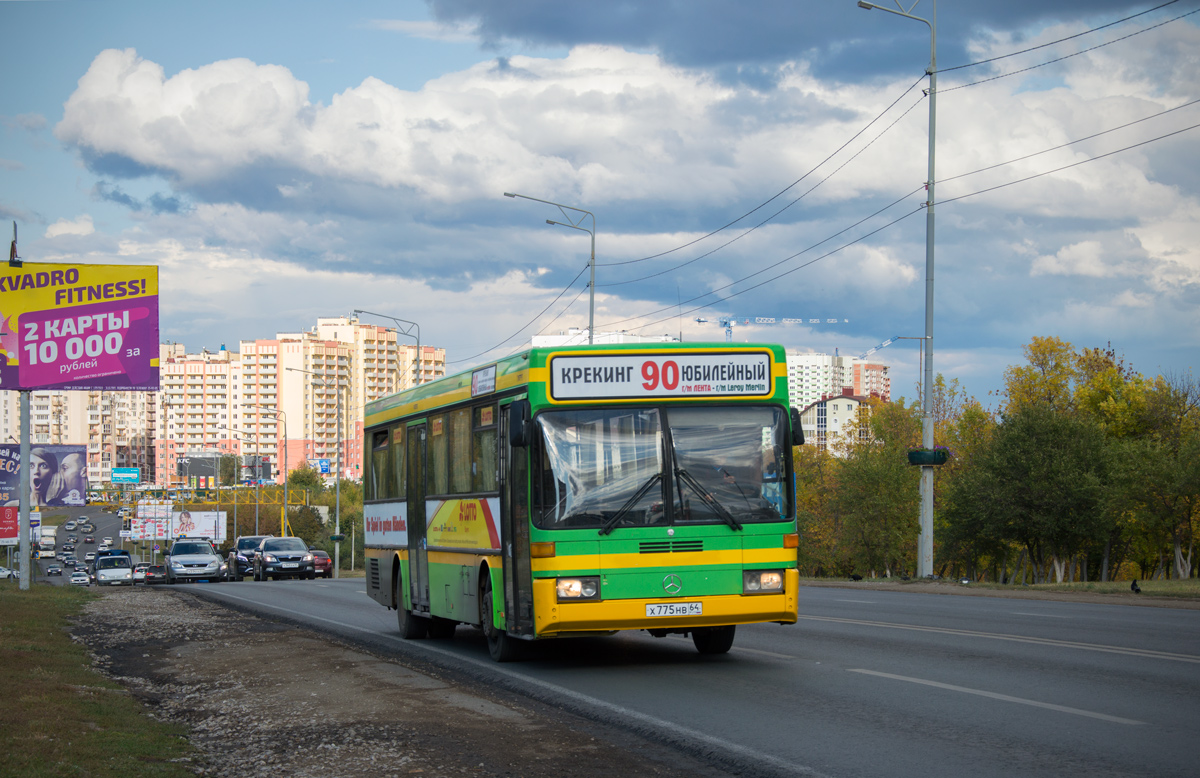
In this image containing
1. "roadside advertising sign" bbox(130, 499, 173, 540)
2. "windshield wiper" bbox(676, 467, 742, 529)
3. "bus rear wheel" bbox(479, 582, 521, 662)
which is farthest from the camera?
"roadside advertising sign" bbox(130, 499, 173, 540)

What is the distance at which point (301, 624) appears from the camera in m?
19.8

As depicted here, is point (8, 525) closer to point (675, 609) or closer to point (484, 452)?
point (484, 452)

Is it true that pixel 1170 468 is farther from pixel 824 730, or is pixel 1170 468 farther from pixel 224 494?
pixel 224 494

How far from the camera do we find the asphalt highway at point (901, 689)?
285 inches

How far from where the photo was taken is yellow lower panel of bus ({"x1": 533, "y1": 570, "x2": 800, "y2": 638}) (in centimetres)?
1104

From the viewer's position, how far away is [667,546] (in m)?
11.2

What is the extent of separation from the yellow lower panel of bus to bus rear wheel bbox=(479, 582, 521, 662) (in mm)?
1653

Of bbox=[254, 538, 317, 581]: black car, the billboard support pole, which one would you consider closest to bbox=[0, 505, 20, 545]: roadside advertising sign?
bbox=[254, 538, 317, 581]: black car

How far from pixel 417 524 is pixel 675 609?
559 centimetres

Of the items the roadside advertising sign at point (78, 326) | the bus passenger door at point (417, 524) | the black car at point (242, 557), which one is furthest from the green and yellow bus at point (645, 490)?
the black car at point (242, 557)

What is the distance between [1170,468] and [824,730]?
5404cm

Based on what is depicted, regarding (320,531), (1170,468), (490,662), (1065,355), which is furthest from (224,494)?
(490,662)

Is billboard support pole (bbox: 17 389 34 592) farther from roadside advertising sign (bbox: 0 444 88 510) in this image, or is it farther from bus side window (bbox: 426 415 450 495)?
roadside advertising sign (bbox: 0 444 88 510)

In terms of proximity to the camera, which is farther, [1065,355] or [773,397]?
[1065,355]
